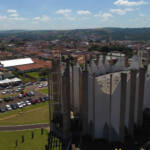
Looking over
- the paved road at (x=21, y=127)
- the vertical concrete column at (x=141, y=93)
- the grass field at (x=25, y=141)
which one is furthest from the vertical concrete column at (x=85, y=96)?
the paved road at (x=21, y=127)

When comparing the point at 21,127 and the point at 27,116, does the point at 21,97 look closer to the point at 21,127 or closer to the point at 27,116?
the point at 27,116

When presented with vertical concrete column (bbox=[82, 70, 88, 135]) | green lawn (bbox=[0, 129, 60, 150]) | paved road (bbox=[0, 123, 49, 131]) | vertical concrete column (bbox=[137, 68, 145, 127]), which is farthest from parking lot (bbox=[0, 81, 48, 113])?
vertical concrete column (bbox=[137, 68, 145, 127])

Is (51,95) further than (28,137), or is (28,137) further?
(51,95)

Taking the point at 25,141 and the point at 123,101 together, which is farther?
the point at 25,141

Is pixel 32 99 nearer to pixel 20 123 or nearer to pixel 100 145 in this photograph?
pixel 20 123

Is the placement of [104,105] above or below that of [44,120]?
above

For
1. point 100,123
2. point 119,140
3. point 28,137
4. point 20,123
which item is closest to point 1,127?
point 20,123

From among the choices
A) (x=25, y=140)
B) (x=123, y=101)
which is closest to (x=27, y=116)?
(x=25, y=140)
